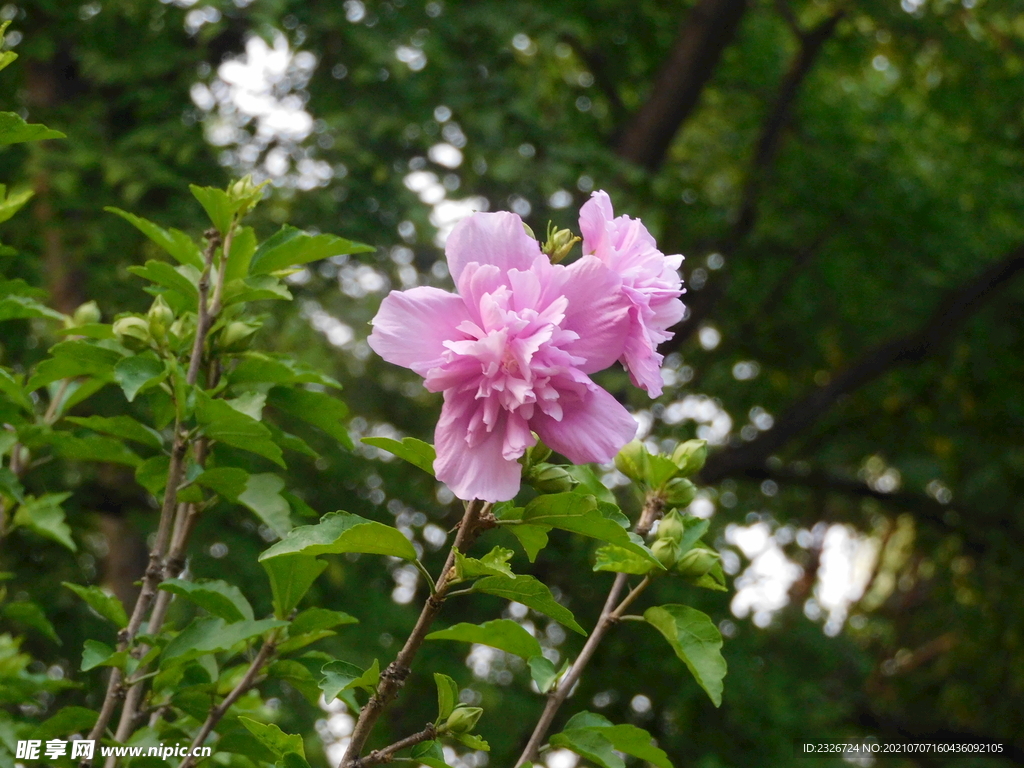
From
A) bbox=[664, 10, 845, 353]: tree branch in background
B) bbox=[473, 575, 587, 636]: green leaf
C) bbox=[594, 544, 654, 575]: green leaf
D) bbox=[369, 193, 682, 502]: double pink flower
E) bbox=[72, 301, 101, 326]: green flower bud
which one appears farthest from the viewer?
bbox=[664, 10, 845, 353]: tree branch in background

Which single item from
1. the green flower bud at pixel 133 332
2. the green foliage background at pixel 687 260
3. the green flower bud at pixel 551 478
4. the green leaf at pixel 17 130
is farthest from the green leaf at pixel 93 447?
the green foliage background at pixel 687 260

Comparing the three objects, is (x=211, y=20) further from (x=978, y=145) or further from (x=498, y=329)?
(x=978, y=145)

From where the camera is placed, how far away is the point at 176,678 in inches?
46.9

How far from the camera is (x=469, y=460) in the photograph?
2.86 feet

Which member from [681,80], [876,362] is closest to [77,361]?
[681,80]

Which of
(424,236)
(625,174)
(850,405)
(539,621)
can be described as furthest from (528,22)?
(850,405)

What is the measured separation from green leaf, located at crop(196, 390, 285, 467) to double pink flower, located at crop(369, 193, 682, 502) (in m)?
0.33

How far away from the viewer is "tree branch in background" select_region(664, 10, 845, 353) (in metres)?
5.05

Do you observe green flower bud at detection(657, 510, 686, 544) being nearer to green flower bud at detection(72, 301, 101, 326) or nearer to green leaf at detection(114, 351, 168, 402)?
green leaf at detection(114, 351, 168, 402)

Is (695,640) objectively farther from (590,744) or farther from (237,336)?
(237,336)

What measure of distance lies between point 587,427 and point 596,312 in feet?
0.34

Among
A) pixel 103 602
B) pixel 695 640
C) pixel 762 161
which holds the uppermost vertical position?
pixel 695 640

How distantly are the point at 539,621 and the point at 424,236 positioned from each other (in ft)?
7.10

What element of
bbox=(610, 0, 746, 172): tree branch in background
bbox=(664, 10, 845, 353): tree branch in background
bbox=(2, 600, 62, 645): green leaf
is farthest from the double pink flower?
bbox=(664, 10, 845, 353): tree branch in background
